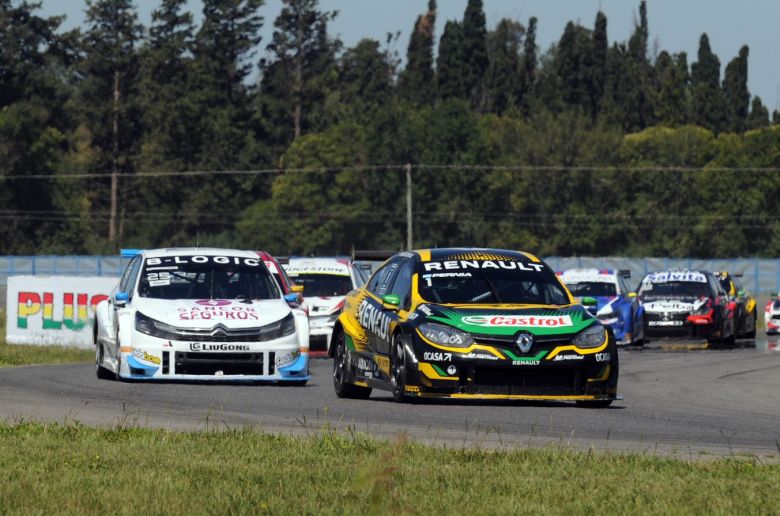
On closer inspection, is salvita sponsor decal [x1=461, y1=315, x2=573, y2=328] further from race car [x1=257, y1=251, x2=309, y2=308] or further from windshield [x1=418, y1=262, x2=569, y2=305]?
race car [x1=257, y1=251, x2=309, y2=308]

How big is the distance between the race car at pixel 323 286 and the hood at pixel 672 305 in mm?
6822

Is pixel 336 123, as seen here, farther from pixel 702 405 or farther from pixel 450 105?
pixel 702 405

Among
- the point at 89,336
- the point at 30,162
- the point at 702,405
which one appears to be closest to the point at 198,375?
the point at 702,405

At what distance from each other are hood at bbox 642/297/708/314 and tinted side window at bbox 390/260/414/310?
17.1 m

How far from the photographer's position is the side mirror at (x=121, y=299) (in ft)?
56.3

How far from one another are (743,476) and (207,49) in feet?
357

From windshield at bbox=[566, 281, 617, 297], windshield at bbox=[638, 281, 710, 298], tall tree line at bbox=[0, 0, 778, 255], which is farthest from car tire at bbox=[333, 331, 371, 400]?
tall tree line at bbox=[0, 0, 778, 255]

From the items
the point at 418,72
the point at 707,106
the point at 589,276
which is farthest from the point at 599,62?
the point at 589,276

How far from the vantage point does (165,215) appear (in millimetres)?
110125

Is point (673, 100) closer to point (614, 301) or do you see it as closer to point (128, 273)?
point (614, 301)

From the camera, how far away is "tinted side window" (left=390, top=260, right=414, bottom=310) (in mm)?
14688

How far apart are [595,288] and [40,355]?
11.2 m

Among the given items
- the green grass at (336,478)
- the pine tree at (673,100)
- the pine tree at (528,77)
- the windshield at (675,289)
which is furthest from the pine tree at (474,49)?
the green grass at (336,478)

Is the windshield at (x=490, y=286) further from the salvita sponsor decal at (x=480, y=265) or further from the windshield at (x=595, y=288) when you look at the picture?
the windshield at (x=595, y=288)
